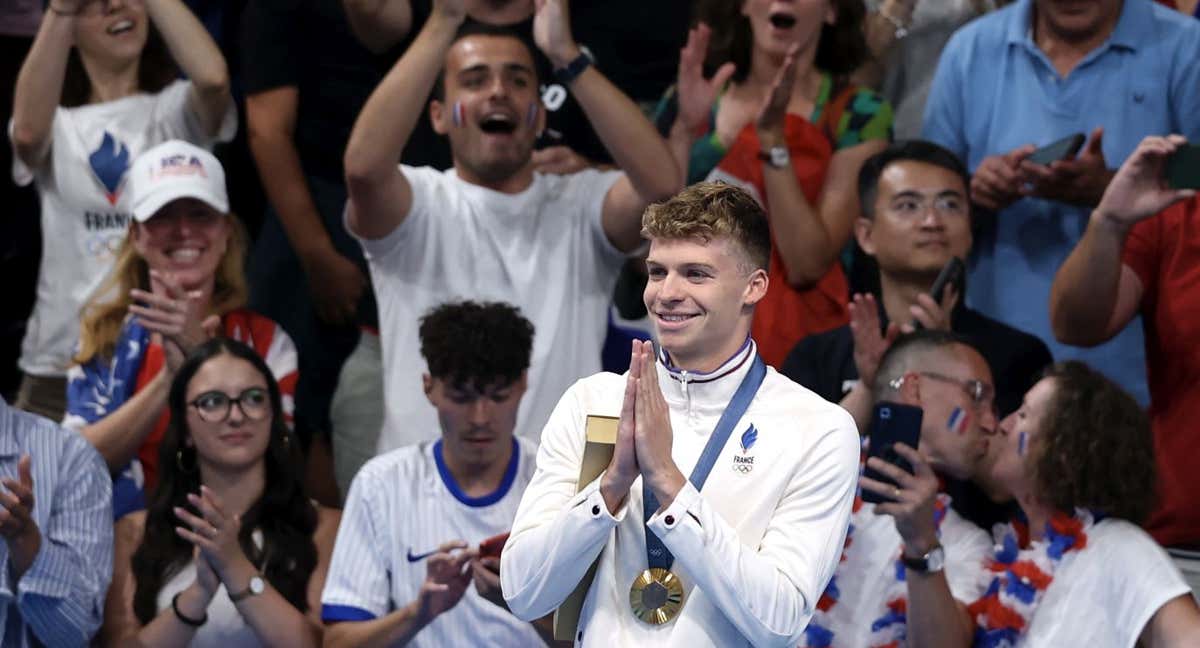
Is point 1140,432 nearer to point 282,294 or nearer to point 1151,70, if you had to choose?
point 1151,70

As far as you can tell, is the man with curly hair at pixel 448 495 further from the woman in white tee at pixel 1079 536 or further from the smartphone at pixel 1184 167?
the smartphone at pixel 1184 167

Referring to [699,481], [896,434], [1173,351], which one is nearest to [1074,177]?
[1173,351]

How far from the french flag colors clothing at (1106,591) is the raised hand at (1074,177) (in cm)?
119

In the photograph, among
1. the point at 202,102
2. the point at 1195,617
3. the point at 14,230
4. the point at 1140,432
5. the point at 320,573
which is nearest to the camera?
the point at 1195,617

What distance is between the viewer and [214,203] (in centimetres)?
558

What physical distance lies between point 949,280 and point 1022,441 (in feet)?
2.02

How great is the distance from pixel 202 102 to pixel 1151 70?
3.02m

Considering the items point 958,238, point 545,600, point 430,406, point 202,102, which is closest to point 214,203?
point 202,102

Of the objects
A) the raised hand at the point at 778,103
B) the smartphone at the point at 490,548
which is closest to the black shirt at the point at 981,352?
the raised hand at the point at 778,103

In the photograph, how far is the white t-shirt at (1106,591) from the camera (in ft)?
14.1

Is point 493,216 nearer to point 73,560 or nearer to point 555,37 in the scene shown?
point 555,37

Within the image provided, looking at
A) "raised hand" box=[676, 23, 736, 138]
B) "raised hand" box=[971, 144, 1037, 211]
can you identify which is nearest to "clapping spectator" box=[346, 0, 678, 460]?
"raised hand" box=[676, 23, 736, 138]

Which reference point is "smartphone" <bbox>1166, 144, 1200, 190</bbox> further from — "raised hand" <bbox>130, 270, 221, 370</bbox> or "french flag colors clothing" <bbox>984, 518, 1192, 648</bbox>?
"raised hand" <bbox>130, 270, 221, 370</bbox>

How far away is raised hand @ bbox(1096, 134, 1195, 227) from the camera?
4852 mm
